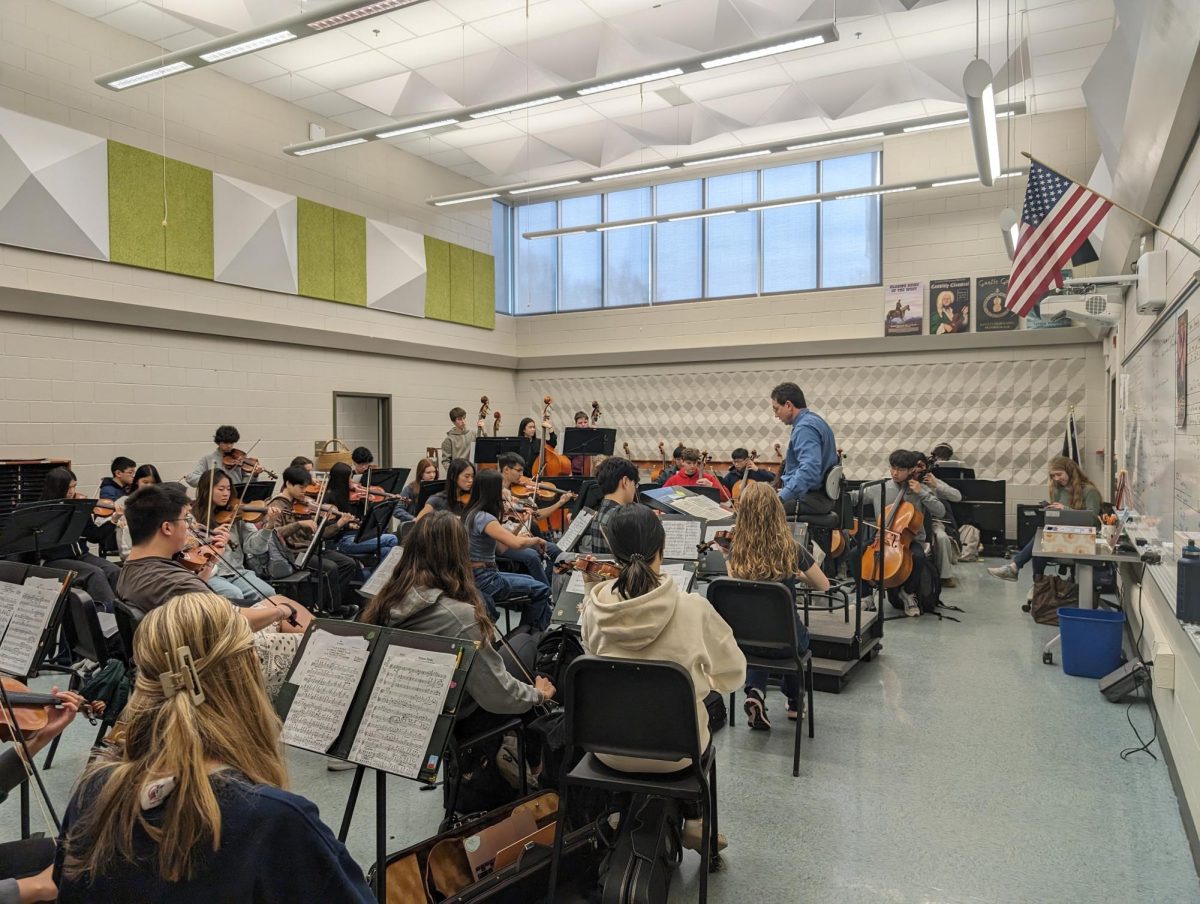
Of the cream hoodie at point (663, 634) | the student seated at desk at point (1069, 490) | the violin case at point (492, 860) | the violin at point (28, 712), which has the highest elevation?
the student seated at desk at point (1069, 490)

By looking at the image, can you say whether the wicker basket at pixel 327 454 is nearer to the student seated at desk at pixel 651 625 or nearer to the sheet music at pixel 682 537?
the sheet music at pixel 682 537

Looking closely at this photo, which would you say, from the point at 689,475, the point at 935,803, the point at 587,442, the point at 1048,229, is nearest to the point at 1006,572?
the point at 689,475

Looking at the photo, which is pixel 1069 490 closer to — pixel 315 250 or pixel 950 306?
pixel 950 306

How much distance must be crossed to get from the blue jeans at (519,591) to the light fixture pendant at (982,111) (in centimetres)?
391

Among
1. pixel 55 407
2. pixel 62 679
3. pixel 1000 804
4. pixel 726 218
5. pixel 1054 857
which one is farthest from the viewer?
pixel 726 218

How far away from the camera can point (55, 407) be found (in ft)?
23.7

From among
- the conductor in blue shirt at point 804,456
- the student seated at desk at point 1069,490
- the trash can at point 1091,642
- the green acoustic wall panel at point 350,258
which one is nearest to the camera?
the trash can at point 1091,642

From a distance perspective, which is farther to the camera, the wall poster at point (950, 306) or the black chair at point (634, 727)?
the wall poster at point (950, 306)

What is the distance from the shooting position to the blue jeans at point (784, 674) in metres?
3.65

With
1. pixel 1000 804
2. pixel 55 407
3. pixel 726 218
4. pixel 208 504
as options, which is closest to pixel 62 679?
pixel 208 504

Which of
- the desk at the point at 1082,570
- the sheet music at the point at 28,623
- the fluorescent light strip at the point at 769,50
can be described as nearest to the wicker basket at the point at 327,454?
the fluorescent light strip at the point at 769,50

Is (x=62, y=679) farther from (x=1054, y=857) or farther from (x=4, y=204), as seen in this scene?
(x=1054, y=857)

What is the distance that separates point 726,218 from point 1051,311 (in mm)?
5505

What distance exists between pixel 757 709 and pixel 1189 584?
77.9 inches
